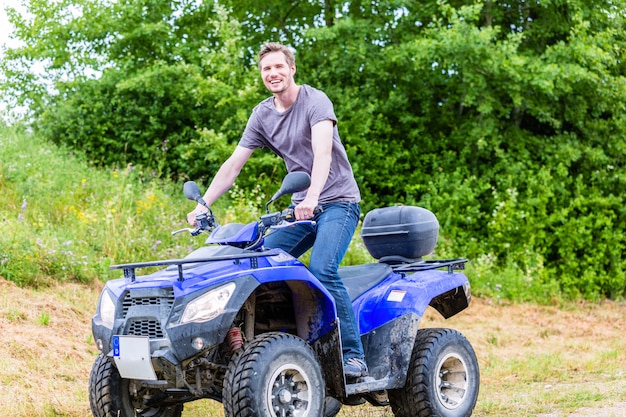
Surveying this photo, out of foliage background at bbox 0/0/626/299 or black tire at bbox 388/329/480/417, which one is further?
foliage background at bbox 0/0/626/299

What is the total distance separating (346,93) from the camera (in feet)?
46.9

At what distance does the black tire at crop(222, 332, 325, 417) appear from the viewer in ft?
13.4

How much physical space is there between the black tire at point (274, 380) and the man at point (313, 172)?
0.42m

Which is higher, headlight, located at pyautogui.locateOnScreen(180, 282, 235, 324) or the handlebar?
the handlebar

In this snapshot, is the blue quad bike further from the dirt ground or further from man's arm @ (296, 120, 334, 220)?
the dirt ground

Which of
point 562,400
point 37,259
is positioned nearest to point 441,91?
point 37,259

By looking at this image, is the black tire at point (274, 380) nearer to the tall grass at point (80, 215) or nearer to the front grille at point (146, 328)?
the front grille at point (146, 328)

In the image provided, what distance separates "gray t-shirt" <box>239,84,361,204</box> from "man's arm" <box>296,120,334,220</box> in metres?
0.05

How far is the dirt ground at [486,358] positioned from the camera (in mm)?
5879

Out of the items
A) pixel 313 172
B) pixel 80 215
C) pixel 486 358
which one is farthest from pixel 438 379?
pixel 80 215

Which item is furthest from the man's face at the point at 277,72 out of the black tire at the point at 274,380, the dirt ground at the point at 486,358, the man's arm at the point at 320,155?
the dirt ground at the point at 486,358

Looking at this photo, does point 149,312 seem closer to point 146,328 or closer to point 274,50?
point 146,328

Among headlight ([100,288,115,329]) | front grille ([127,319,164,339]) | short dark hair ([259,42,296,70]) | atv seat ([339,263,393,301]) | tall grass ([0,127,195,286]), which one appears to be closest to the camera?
front grille ([127,319,164,339])

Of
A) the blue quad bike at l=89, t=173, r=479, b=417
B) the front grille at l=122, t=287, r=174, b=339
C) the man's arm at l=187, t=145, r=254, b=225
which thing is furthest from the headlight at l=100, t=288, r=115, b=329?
the man's arm at l=187, t=145, r=254, b=225
